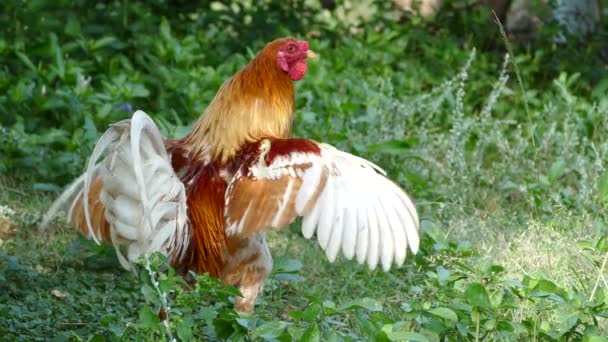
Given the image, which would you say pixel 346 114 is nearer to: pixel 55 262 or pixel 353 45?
pixel 353 45

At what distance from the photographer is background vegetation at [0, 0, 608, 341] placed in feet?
13.4

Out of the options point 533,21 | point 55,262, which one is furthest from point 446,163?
point 533,21

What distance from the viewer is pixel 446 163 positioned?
7.37 metres

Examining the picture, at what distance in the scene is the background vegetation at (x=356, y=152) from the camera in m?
4.09

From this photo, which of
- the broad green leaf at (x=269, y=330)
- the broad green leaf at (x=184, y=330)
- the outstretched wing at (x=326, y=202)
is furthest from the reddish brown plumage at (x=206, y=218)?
the broad green leaf at (x=269, y=330)

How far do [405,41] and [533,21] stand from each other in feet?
6.65

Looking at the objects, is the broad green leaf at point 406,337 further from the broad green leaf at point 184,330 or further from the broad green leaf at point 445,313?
the broad green leaf at point 184,330

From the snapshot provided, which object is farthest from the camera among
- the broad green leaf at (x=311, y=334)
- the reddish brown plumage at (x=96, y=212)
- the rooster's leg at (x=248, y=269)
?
the rooster's leg at (x=248, y=269)

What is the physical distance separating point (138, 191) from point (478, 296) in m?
1.26

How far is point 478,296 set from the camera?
3.90 metres

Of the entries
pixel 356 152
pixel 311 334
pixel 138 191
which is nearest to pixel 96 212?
pixel 138 191

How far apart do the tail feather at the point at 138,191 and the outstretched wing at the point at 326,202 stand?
257 millimetres

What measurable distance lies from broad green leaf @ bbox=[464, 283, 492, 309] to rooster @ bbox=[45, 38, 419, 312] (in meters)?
0.42

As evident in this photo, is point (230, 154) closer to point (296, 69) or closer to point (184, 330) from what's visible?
point (296, 69)
